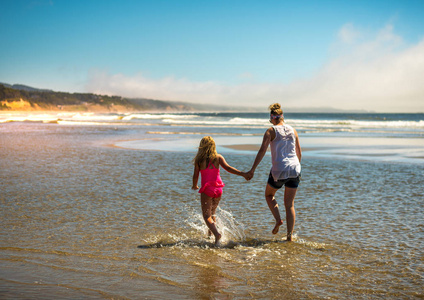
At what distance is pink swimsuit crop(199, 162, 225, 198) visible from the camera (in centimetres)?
596

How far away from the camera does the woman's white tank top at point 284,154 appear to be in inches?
237

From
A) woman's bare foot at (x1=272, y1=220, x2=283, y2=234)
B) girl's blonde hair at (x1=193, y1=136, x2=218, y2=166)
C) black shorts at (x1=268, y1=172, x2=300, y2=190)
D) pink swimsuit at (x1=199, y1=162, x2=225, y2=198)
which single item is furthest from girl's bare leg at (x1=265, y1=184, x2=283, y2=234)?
girl's blonde hair at (x1=193, y1=136, x2=218, y2=166)

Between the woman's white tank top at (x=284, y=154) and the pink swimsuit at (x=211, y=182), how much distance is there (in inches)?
33.9

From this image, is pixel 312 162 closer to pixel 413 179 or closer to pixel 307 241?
pixel 413 179

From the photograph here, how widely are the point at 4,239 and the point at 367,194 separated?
7219 millimetres

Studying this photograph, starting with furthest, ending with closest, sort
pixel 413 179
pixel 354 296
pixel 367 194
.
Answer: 1. pixel 413 179
2. pixel 367 194
3. pixel 354 296

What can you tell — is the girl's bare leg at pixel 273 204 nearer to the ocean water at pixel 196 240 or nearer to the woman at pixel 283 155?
the woman at pixel 283 155

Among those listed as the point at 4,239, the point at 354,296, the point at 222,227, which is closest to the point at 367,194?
the point at 222,227

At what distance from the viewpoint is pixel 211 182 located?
5996mm

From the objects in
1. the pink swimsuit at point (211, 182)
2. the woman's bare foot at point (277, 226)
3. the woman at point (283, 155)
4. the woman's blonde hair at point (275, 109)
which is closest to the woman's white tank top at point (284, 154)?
the woman at point (283, 155)

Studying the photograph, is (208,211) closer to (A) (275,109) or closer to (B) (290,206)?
Result: (B) (290,206)

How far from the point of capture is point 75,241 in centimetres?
587

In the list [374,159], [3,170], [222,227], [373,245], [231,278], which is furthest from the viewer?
[374,159]

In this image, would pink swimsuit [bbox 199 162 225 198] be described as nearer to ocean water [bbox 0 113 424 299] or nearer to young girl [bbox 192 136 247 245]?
young girl [bbox 192 136 247 245]
